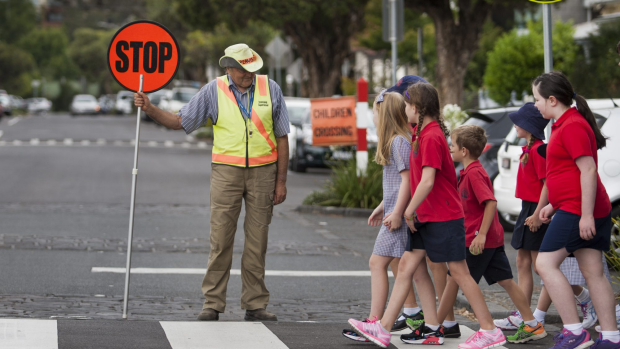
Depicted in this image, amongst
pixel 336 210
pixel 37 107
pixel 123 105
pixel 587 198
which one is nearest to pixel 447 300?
pixel 587 198

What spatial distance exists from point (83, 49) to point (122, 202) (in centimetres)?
7828

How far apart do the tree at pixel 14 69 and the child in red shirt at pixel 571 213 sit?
268ft

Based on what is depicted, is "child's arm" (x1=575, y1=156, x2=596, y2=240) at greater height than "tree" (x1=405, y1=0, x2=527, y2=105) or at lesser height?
lesser

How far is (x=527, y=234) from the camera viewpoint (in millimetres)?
6492

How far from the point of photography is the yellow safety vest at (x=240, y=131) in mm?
6832

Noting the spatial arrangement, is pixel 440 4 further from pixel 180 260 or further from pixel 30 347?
pixel 30 347

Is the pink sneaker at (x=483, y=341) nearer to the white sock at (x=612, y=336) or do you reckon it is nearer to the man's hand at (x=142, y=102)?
the white sock at (x=612, y=336)

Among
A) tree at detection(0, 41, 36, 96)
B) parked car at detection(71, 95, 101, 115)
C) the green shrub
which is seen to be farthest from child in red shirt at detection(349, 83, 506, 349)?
tree at detection(0, 41, 36, 96)

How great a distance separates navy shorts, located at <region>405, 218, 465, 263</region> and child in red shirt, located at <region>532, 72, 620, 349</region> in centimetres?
47

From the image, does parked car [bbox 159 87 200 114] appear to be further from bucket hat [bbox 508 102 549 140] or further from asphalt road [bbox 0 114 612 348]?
bucket hat [bbox 508 102 549 140]

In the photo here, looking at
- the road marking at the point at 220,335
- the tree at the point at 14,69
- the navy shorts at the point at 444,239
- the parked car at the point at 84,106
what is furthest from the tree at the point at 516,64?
the tree at the point at 14,69

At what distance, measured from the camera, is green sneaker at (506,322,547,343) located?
6.16 m

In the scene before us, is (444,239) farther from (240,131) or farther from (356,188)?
(356,188)

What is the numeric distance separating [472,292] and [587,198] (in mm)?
877
